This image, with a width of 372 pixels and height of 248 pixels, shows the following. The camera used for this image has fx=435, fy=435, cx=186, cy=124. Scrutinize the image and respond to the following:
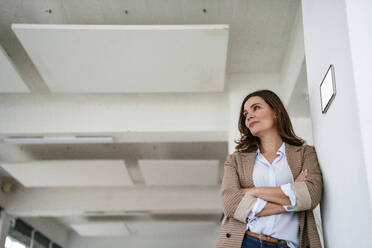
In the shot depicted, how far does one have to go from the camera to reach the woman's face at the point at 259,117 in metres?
2.02

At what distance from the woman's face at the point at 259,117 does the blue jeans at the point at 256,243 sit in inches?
20.4

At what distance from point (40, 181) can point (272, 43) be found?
4.52 m

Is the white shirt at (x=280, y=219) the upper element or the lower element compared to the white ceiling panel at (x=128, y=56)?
lower

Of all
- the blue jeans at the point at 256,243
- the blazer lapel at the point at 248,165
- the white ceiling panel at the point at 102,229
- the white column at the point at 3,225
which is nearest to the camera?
the blue jeans at the point at 256,243

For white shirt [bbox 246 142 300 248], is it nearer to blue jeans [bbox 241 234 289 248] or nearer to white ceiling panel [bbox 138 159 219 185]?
blue jeans [bbox 241 234 289 248]

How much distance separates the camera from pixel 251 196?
5.82 feet

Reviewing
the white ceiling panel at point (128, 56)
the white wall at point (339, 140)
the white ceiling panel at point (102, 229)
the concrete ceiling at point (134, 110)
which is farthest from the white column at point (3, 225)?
the white wall at point (339, 140)

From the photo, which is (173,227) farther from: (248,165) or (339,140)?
(339,140)

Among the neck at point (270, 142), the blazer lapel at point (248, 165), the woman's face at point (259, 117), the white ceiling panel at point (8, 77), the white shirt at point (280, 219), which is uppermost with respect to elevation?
the white ceiling panel at point (8, 77)

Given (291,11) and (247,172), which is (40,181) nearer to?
(291,11)

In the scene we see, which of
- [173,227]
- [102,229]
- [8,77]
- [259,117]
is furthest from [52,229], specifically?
[259,117]

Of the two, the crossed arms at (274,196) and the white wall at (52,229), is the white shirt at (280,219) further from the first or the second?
the white wall at (52,229)

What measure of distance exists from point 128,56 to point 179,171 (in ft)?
9.17

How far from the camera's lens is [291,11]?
413 cm
